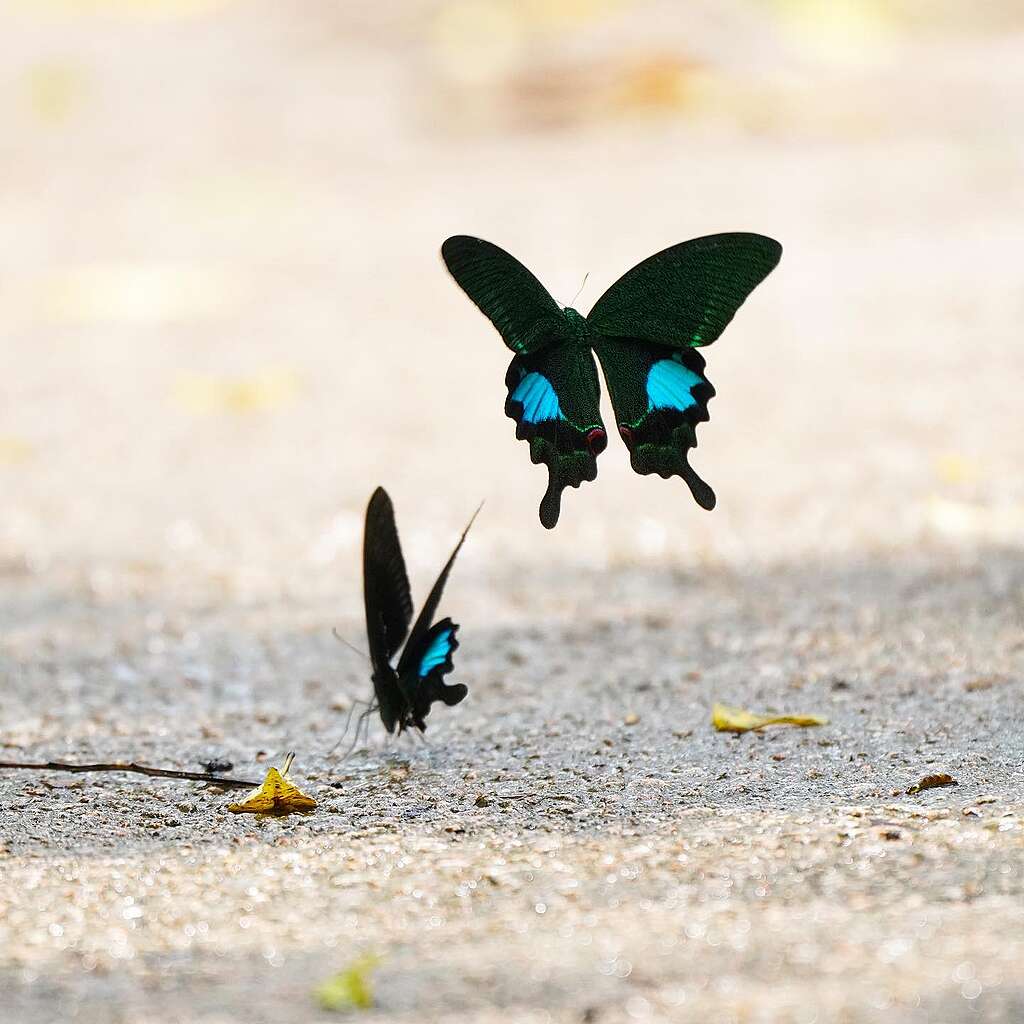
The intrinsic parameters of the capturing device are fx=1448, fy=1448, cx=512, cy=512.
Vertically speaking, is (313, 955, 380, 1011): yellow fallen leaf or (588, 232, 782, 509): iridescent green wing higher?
(588, 232, 782, 509): iridescent green wing

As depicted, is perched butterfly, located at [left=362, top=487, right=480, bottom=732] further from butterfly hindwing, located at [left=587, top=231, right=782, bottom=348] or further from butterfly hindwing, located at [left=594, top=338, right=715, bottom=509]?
butterfly hindwing, located at [left=587, top=231, right=782, bottom=348]

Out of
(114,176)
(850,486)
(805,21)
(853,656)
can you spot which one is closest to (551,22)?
(805,21)

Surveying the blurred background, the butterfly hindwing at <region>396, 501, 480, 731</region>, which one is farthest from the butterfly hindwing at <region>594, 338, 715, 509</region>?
the blurred background

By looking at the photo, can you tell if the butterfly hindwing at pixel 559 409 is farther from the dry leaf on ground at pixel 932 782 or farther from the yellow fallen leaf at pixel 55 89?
the yellow fallen leaf at pixel 55 89

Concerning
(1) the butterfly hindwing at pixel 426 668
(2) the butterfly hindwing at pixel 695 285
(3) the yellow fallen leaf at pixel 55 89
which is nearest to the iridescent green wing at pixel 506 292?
(2) the butterfly hindwing at pixel 695 285

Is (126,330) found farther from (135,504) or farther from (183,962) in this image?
(183,962)
